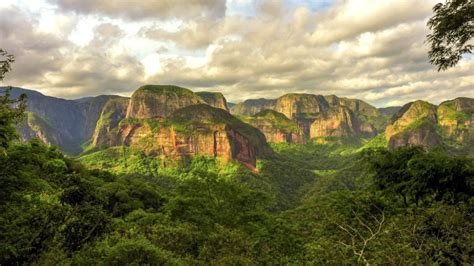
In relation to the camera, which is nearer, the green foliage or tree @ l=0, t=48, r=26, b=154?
tree @ l=0, t=48, r=26, b=154

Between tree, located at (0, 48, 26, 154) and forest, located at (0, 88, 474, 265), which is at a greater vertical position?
tree, located at (0, 48, 26, 154)

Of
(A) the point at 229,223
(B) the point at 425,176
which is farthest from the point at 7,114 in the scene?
(B) the point at 425,176

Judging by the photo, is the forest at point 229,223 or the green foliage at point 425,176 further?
the green foliage at point 425,176

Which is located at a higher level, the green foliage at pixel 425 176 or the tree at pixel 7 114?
the tree at pixel 7 114

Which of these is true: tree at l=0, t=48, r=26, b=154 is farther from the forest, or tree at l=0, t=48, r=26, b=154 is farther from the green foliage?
the green foliage

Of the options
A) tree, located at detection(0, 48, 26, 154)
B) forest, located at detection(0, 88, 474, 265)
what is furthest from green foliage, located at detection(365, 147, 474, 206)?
tree, located at detection(0, 48, 26, 154)

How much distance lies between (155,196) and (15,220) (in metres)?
56.1

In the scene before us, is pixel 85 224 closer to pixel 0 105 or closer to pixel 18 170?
pixel 18 170

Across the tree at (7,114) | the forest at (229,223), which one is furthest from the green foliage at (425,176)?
the tree at (7,114)

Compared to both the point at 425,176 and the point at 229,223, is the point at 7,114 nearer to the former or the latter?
the point at 229,223

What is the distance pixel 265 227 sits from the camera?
32688 mm

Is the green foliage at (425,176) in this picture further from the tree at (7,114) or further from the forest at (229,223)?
the tree at (7,114)

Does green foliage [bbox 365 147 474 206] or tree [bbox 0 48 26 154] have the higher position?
tree [bbox 0 48 26 154]

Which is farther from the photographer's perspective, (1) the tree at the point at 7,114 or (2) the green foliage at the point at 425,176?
(2) the green foliage at the point at 425,176
